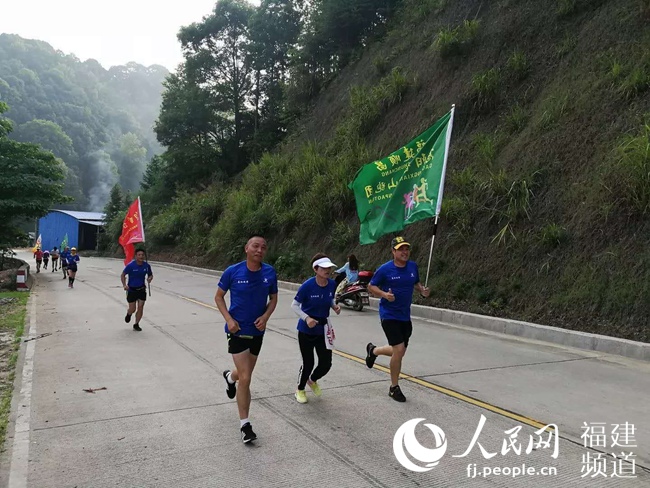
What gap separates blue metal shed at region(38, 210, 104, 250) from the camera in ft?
193

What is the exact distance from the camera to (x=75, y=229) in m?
58.9

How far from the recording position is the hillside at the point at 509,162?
10.2 meters

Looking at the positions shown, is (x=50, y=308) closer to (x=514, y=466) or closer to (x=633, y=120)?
(x=514, y=466)

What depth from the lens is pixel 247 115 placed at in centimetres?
3991

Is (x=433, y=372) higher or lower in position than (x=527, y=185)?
lower

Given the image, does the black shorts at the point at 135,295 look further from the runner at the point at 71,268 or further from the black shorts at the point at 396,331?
the runner at the point at 71,268

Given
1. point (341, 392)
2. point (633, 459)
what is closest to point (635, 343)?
point (633, 459)

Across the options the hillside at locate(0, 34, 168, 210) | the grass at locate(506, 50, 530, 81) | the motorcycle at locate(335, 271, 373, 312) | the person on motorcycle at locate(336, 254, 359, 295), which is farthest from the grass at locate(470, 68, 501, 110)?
the hillside at locate(0, 34, 168, 210)

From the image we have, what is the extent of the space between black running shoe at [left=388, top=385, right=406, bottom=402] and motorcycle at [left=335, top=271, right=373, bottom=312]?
7.19 metres

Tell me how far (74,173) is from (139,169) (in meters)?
20.4

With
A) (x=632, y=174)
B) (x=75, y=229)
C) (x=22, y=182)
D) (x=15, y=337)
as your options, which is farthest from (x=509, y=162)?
(x=75, y=229)

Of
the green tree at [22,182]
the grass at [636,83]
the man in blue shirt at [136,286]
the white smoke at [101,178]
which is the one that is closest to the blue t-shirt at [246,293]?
the man in blue shirt at [136,286]

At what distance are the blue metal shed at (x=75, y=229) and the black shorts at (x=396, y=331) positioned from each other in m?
57.0

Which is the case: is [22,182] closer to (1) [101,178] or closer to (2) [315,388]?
(2) [315,388]
